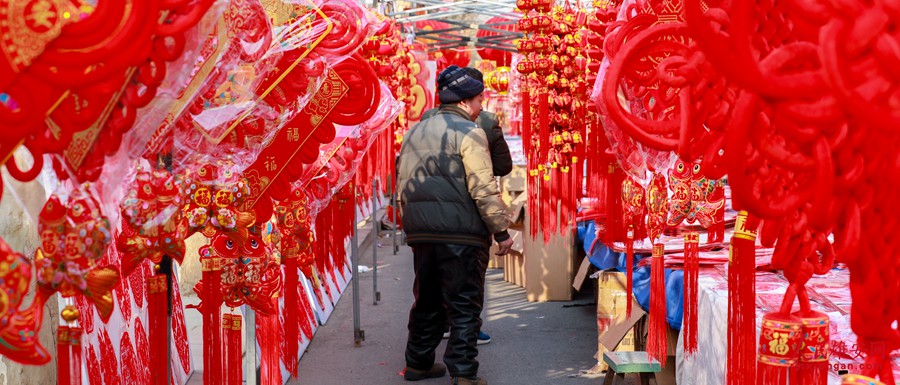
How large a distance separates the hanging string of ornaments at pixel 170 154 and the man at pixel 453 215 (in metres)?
0.39

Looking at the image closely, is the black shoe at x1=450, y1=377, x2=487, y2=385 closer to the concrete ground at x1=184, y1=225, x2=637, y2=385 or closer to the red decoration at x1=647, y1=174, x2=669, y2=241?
the concrete ground at x1=184, y1=225, x2=637, y2=385

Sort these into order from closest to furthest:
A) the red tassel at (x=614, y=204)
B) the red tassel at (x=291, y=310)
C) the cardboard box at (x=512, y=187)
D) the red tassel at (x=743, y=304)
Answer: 1. the red tassel at (x=743, y=304)
2. the red tassel at (x=291, y=310)
3. the red tassel at (x=614, y=204)
4. the cardboard box at (x=512, y=187)

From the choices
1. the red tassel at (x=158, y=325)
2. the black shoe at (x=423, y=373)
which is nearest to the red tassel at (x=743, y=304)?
the red tassel at (x=158, y=325)

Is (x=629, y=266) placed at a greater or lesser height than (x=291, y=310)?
greater

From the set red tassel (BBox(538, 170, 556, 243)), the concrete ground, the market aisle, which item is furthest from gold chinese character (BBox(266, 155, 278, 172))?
red tassel (BBox(538, 170, 556, 243))

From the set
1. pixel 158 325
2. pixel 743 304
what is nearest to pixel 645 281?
pixel 158 325

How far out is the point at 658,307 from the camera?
4.03 metres

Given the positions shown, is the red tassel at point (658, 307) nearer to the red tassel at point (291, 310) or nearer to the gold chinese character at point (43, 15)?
the red tassel at point (291, 310)

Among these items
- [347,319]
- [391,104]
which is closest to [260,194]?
[391,104]

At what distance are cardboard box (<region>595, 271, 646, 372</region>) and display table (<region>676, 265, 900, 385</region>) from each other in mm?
792

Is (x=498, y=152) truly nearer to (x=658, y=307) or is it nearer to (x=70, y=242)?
(x=658, y=307)

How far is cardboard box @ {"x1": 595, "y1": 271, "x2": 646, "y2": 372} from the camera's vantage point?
4.95 meters

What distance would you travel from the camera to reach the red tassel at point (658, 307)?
402 cm

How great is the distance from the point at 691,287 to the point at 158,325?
1768 mm
